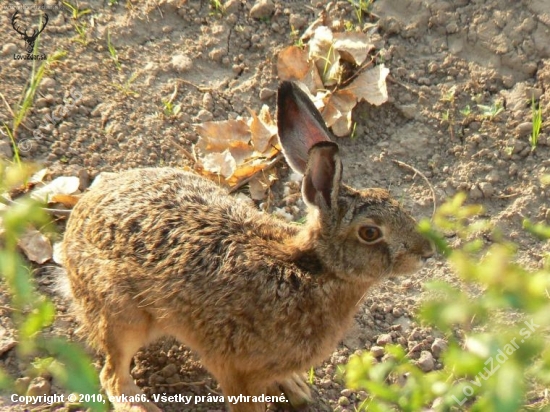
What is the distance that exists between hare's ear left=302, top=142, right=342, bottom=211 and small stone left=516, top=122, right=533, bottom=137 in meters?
2.16

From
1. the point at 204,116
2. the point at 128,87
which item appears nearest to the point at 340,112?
the point at 204,116

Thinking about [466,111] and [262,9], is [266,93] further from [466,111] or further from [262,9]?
[466,111]

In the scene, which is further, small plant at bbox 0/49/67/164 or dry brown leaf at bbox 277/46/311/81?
dry brown leaf at bbox 277/46/311/81

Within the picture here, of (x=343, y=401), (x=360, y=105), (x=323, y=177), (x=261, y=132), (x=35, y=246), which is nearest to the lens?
(x=323, y=177)

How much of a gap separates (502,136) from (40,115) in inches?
133

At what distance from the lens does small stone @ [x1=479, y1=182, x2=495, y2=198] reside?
551 cm

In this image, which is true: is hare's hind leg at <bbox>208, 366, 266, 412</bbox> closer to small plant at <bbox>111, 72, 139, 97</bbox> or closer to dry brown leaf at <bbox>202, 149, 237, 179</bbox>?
dry brown leaf at <bbox>202, 149, 237, 179</bbox>

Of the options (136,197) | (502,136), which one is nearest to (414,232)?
(136,197)

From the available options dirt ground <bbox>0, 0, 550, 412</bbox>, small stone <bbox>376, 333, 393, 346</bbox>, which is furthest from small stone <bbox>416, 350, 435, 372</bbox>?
dirt ground <bbox>0, 0, 550, 412</bbox>

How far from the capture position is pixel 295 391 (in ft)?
15.1

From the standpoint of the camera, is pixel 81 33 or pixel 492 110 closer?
pixel 492 110

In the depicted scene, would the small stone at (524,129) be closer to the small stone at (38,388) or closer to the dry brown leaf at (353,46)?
the dry brown leaf at (353,46)

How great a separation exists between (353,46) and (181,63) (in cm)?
134

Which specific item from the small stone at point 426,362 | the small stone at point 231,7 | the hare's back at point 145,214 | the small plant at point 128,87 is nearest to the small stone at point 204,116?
the small plant at point 128,87
